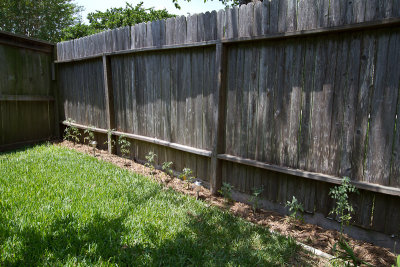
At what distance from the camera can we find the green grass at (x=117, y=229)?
237 centimetres

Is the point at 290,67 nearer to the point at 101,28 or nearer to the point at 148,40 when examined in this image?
the point at 148,40

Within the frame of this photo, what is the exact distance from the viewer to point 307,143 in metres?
3.19

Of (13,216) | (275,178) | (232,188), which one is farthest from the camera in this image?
(232,188)

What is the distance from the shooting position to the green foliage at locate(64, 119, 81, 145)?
6.91 metres

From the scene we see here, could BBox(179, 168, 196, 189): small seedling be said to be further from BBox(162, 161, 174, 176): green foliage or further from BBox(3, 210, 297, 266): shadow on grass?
BBox(3, 210, 297, 266): shadow on grass

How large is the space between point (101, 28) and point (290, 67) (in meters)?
17.0

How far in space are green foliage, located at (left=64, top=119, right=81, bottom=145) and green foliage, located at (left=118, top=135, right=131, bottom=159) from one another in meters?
1.68

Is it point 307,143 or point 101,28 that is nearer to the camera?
point 307,143

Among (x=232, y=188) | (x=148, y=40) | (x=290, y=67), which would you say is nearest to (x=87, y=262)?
(x=232, y=188)

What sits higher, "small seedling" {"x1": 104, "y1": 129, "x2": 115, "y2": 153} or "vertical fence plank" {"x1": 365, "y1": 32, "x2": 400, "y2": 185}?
"vertical fence plank" {"x1": 365, "y1": 32, "x2": 400, "y2": 185}

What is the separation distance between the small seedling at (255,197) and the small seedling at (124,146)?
2825mm

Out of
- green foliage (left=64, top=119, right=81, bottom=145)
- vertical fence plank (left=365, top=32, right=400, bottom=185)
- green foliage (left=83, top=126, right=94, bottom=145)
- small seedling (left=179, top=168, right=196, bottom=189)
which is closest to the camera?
vertical fence plank (left=365, top=32, right=400, bottom=185)

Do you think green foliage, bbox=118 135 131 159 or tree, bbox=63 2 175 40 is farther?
tree, bbox=63 2 175 40

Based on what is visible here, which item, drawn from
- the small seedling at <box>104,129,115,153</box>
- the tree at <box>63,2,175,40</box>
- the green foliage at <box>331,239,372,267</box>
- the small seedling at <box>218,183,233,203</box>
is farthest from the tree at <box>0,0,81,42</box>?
the green foliage at <box>331,239,372,267</box>
